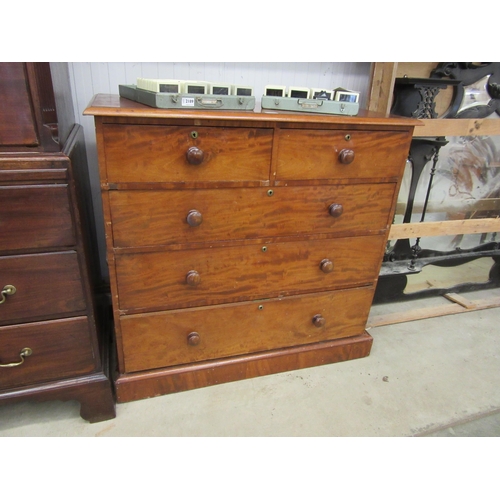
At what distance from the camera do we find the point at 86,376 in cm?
120

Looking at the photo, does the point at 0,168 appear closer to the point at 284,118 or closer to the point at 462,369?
the point at 284,118

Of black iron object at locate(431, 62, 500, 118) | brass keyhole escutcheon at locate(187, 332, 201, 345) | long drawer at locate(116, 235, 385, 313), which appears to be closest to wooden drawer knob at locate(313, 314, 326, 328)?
long drawer at locate(116, 235, 385, 313)

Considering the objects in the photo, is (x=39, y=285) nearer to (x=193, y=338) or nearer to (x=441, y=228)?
(x=193, y=338)

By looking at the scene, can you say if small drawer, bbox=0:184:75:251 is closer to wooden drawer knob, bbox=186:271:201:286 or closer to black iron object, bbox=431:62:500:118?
wooden drawer knob, bbox=186:271:201:286

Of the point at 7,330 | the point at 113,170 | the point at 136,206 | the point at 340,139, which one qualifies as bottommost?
the point at 7,330

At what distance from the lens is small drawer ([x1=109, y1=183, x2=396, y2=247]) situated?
1099 millimetres

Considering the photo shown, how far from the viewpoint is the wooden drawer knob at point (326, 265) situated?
137cm

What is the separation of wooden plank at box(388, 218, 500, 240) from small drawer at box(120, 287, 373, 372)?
42 centimetres

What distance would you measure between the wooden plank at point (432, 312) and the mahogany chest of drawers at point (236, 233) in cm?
39

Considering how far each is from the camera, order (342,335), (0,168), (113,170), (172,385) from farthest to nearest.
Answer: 1. (342,335)
2. (172,385)
3. (113,170)
4. (0,168)

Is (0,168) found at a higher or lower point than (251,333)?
higher

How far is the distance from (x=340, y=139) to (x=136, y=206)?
67cm
